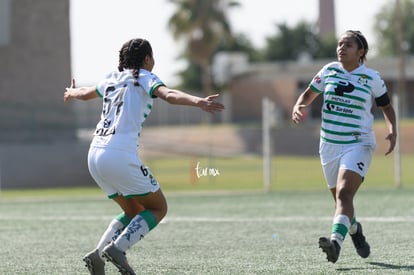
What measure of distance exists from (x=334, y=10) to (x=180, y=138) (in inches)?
501

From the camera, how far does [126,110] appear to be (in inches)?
313

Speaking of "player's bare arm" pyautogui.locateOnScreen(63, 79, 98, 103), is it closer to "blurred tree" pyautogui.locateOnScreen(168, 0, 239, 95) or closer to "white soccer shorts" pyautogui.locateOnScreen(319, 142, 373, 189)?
"white soccer shorts" pyautogui.locateOnScreen(319, 142, 373, 189)

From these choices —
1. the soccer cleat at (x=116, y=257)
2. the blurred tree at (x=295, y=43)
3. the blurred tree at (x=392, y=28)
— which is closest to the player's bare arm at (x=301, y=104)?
the soccer cleat at (x=116, y=257)

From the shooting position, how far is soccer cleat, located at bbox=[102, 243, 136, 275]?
781cm

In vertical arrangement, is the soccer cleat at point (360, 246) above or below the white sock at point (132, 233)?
below

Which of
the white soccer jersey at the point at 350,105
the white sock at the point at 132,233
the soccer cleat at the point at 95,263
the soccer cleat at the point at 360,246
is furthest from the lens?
the soccer cleat at the point at 360,246

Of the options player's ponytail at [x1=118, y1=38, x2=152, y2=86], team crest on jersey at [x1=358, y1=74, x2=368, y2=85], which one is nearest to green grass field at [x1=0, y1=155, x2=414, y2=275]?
player's ponytail at [x1=118, y1=38, x2=152, y2=86]

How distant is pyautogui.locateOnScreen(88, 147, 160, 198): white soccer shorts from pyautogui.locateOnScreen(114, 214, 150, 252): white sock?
0.23 metres

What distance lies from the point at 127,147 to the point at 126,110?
0.30 metres

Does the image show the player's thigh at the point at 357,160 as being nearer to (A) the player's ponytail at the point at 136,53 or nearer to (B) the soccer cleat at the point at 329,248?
(B) the soccer cleat at the point at 329,248

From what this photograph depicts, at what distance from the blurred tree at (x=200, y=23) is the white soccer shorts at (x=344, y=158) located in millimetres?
57576

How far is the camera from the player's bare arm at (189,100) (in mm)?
7418

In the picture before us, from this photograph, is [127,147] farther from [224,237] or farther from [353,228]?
[224,237]

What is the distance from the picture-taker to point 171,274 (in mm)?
8680
